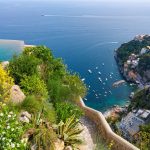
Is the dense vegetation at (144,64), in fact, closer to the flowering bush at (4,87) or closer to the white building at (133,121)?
the white building at (133,121)

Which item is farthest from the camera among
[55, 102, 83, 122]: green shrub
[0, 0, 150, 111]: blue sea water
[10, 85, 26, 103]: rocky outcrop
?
[0, 0, 150, 111]: blue sea water

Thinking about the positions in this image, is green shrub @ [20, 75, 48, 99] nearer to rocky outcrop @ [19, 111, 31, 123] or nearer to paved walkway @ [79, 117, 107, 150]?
paved walkway @ [79, 117, 107, 150]

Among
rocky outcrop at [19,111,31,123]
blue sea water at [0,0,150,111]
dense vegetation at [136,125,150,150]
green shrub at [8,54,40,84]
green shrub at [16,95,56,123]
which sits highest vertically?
green shrub at [8,54,40,84]

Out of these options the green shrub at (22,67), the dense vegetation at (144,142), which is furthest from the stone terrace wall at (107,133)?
the green shrub at (22,67)

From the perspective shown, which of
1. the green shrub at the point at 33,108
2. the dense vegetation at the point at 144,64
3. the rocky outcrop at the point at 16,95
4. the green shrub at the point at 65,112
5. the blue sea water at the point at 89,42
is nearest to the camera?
the green shrub at the point at 33,108

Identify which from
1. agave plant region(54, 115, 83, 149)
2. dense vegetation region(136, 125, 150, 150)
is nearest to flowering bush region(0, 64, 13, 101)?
agave plant region(54, 115, 83, 149)

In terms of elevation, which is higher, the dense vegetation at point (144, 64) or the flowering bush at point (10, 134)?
the flowering bush at point (10, 134)

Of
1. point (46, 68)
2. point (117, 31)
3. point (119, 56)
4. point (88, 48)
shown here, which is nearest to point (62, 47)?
point (88, 48)
